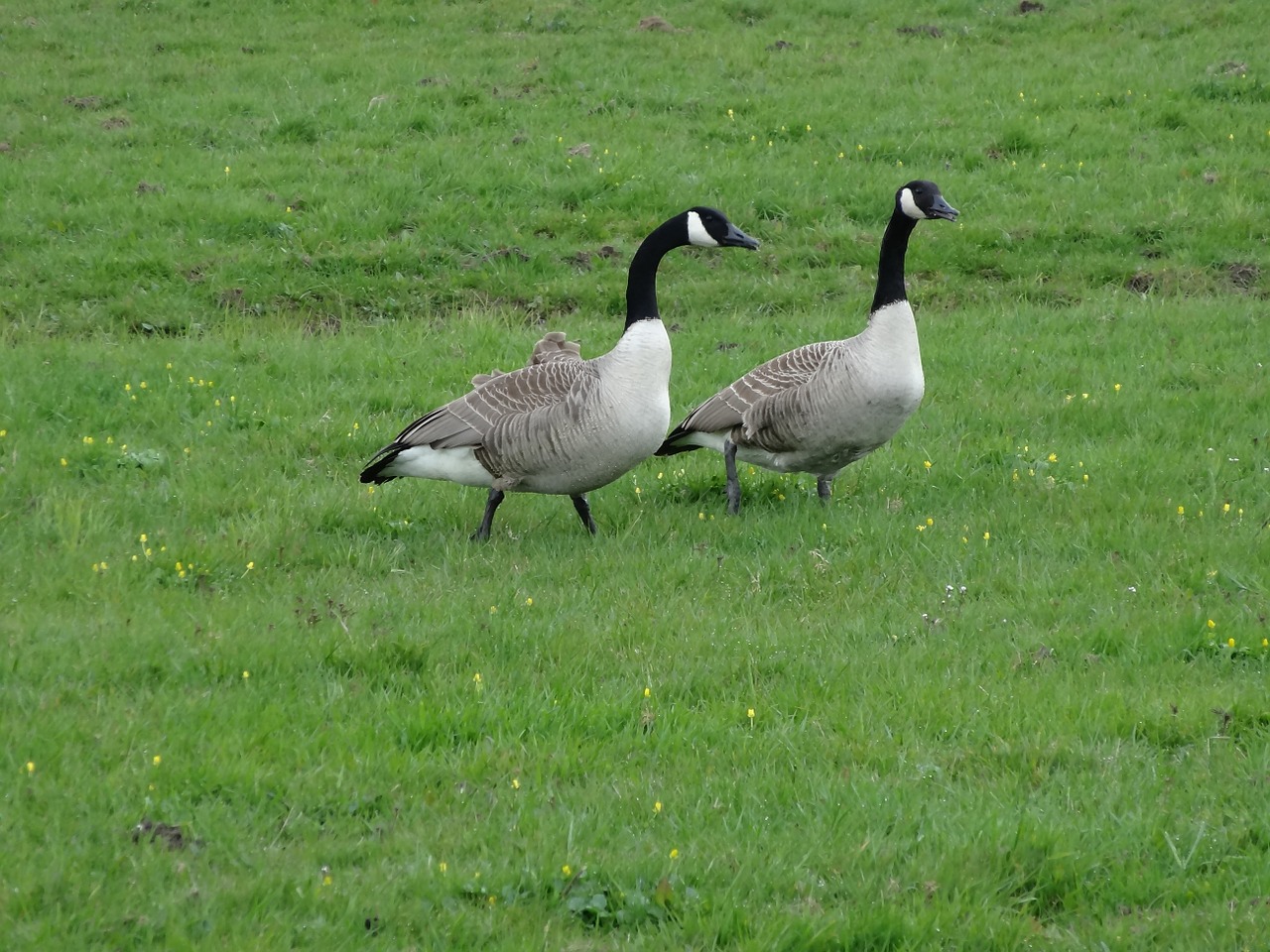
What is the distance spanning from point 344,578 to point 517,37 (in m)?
15.9

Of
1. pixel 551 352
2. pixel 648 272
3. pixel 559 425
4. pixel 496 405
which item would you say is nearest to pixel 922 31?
pixel 648 272

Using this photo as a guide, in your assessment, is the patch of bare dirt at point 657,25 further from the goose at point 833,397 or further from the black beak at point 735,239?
the black beak at point 735,239

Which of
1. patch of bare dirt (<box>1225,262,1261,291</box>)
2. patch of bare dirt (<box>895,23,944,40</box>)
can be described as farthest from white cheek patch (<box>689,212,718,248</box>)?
patch of bare dirt (<box>895,23,944,40</box>)

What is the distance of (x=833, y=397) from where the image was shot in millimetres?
8922

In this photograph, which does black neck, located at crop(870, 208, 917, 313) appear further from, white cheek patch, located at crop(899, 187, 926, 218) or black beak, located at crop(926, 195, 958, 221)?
black beak, located at crop(926, 195, 958, 221)

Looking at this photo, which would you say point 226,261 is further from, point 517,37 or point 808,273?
point 517,37

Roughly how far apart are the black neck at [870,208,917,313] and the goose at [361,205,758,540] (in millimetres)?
1005

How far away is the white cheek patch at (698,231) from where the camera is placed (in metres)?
9.23

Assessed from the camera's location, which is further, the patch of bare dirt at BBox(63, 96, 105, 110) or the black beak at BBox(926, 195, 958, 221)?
the patch of bare dirt at BBox(63, 96, 105, 110)

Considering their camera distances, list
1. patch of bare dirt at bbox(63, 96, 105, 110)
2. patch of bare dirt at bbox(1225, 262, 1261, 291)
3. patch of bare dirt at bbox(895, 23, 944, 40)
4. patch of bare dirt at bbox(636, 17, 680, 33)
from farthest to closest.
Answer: patch of bare dirt at bbox(636, 17, 680, 33) → patch of bare dirt at bbox(895, 23, 944, 40) → patch of bare dirt at bbox(63, 96, 105, 110) → patch of bare dirt at bbox(1225, 262, 1261, 291)

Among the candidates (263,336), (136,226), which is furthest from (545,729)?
(136,226)

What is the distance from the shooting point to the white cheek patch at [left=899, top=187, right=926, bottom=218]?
9375 mm

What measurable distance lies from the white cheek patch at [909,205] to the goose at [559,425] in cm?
121

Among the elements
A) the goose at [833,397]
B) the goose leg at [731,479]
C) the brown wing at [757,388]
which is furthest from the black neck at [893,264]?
the goose leg at [731,479]
